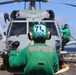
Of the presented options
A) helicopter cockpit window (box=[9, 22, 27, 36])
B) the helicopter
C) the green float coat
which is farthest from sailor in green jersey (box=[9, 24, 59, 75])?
the green float coat

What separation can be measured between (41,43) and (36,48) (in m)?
0.16

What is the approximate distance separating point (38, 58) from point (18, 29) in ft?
33.9

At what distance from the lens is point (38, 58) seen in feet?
13.5

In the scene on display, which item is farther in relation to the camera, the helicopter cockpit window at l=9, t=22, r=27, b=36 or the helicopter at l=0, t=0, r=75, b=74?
the helicopter cockpit window at l=9, t=22, r=27, b=36

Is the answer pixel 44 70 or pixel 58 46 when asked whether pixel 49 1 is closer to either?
pixel 58 46

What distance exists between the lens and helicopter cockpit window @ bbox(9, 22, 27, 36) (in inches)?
559

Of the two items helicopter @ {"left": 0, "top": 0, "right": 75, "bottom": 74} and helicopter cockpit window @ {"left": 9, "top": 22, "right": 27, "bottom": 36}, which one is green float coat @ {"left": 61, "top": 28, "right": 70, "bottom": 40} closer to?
helicopter @ {"left": 0, "top": 0, "right": 75, "bottom": 74}

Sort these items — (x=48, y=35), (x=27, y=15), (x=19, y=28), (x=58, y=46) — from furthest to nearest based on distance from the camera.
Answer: (x=27, y=15), (x=19, y=28), (x=58, y=46), (x=48, y=35)

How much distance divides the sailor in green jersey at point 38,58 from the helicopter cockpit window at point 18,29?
9695 mm

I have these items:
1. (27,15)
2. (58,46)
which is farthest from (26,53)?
(27,15)

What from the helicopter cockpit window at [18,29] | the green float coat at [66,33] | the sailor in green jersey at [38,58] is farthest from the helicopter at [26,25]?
→ the sailor in green jersey at [38,58]

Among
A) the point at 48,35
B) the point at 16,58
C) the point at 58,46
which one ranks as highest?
the point at 48,35

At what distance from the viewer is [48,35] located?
4.41 metres

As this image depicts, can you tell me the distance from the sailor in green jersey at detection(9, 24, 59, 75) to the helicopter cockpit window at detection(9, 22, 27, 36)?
970 centimetres
